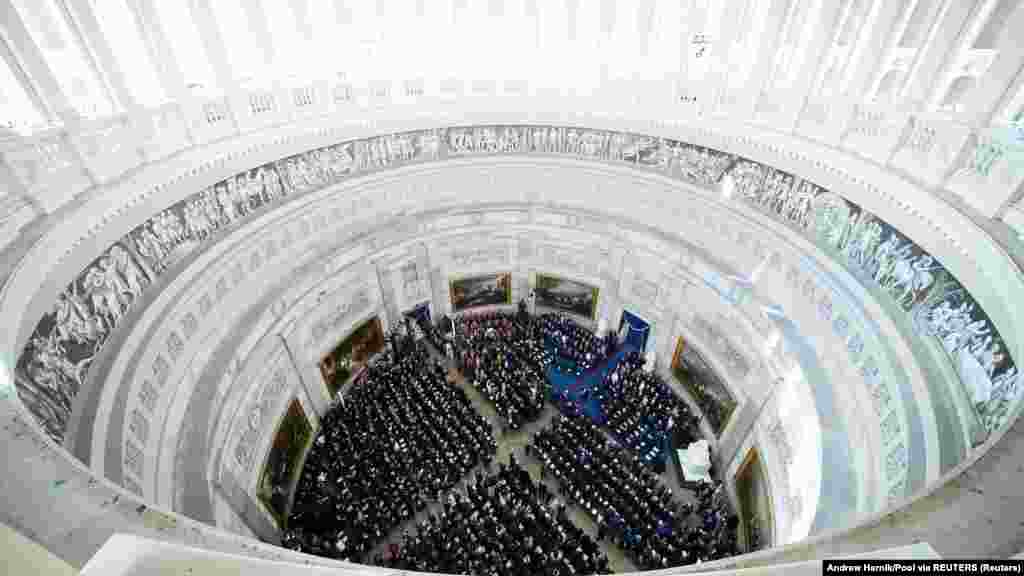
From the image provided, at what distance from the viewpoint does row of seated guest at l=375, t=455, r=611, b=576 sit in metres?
9.55

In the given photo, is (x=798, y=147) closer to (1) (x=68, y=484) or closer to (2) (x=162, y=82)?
(1) (x=68, y=484)

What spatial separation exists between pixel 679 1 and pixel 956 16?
24.2 ft

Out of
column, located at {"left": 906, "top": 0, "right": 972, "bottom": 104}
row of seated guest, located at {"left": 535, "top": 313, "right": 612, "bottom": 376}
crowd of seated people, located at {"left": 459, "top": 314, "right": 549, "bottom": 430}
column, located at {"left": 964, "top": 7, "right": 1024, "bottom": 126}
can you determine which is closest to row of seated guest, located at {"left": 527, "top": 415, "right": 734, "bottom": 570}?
crowd of seated people, located at {"left": 459, "top": 314, "right": 549, "bottom": 430}

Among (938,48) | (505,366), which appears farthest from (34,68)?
(938,48)

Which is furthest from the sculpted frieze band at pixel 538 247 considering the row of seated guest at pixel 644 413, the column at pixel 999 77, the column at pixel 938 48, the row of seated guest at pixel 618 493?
the row of seated guest at pixel 618 493

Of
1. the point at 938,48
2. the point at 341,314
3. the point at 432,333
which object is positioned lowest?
the point at 432,333

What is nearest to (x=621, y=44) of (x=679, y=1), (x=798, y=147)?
(x=679, y=1)

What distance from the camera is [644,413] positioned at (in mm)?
13477

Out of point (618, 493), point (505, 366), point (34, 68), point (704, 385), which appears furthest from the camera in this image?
point (505, 366)

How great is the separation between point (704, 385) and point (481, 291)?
857 cm

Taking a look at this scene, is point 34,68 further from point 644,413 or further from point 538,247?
point 644,413

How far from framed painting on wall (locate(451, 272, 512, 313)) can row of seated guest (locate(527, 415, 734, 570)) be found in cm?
610

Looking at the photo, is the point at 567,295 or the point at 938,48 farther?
the point at 567,295

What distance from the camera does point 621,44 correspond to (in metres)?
15.3
